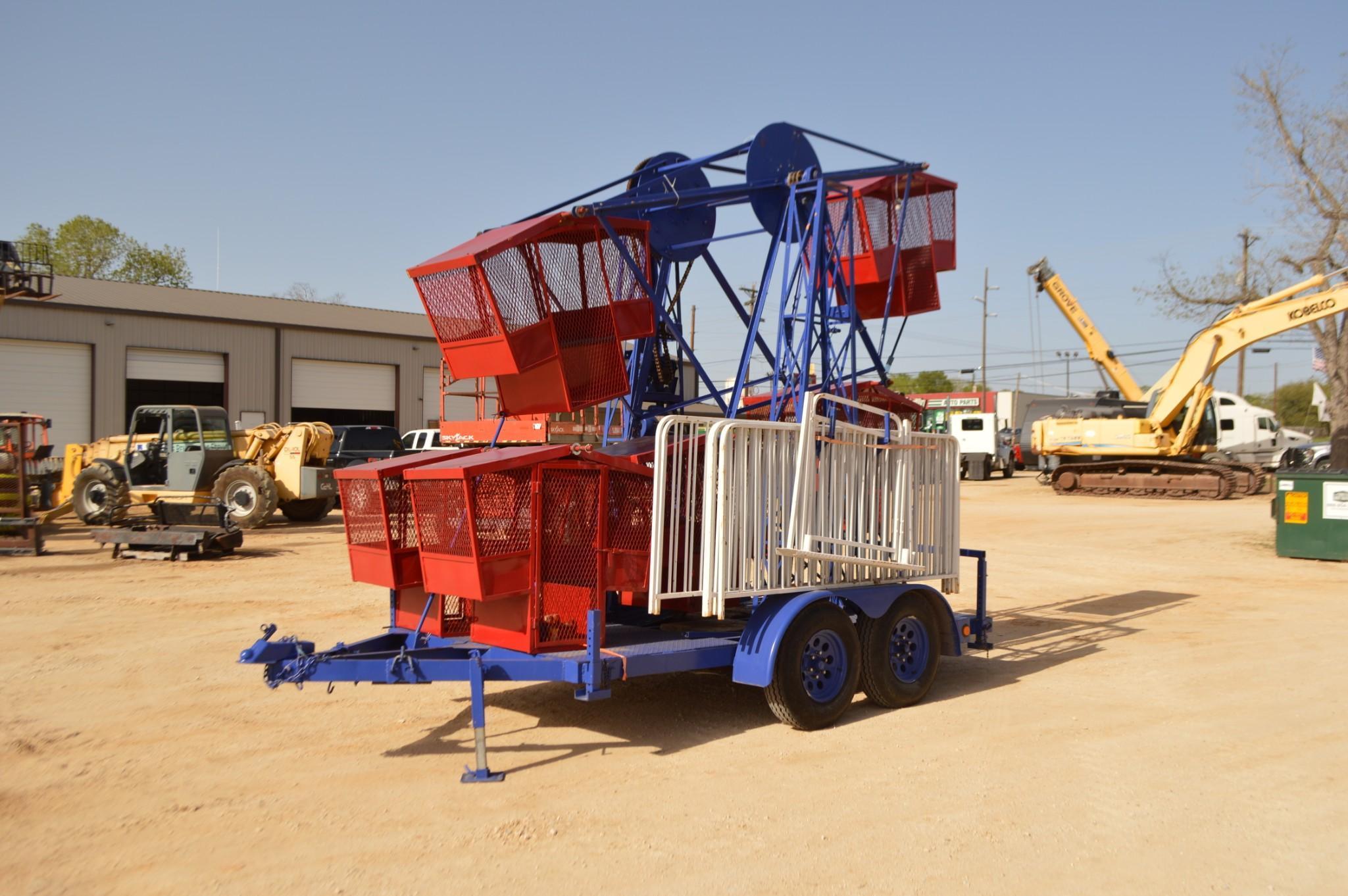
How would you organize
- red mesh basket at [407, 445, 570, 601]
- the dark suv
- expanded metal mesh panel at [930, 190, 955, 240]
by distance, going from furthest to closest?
1. the dark suv
2. expanded metal mesh panel at [930, 190, 955, 240]
3. red mesh basket at [407, 445, 570, 601]

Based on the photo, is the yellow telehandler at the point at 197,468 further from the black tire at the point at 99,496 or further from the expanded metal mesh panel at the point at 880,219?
the expanded metal mesh panel at the point at 880,219

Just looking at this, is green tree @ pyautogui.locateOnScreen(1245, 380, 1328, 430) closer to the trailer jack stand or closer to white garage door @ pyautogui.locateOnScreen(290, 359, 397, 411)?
white garage door @ pyautogui.locateOnScreen(290, 359, 397, 411)

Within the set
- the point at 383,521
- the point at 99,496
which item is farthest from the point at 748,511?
the point at 99,496

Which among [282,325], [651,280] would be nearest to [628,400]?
[651,280]

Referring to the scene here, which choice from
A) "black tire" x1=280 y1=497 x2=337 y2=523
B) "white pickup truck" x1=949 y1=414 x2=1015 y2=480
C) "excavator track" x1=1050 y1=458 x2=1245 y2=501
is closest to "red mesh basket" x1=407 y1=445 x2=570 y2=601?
"black tire" x1=280 y1=497 x2=337 y2=523

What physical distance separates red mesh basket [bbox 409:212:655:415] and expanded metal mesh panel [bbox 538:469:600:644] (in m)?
1.29

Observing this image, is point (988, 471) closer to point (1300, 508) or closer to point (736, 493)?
point (1300, 508)

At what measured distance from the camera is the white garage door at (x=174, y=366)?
A: 36.2 meters

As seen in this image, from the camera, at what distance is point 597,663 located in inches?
249

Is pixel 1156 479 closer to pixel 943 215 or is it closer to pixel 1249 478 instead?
pixel 1249 478

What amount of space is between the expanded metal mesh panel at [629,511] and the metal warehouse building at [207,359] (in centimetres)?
3230

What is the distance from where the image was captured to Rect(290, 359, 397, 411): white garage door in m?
40.4

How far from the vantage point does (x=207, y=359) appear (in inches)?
1485

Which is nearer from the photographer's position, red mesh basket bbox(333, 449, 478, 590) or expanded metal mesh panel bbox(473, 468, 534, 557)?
expanded metal mesh panel bbox(473, 468, 534, 557)
